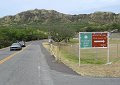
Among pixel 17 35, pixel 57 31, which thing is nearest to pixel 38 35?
pixel 17 35

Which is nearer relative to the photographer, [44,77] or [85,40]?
[44,77]

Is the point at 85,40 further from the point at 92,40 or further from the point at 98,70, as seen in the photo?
the point at 98,70

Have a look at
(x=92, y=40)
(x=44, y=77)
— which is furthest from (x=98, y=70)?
(x=44, y=77)

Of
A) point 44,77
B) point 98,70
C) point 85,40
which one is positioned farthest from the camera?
point 85,40

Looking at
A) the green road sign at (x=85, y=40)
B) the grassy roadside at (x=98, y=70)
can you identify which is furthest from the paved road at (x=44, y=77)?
the green road sign at (x=85, y=40)

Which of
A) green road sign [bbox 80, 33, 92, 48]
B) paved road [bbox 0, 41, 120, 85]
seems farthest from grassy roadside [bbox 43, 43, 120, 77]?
green road sign [bbox 80, 33, 92, 48]

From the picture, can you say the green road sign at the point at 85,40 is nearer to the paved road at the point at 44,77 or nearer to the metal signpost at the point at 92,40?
the metal signpost at the point at 92,40

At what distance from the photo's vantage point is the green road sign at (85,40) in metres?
28.0

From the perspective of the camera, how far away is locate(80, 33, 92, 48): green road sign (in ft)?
91.9

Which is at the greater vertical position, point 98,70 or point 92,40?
point 92,40

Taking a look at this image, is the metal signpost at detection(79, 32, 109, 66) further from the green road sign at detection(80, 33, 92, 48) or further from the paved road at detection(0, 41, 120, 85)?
the paved road at detection(0, 41, 120, 85)

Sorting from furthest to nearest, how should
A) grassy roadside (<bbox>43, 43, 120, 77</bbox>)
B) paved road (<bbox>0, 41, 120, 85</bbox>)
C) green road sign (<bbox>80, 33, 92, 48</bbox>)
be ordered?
green road sign (<bbox>80, 33, 92, 48</bbox>)
grassy roadside (<bbox>43, 43, 120, 77</bbox>)
paved road (<bbox>0, 41, 120, 85</bbox>)

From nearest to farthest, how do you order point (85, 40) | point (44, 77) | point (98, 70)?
point (44, 77) → point (98, 70) → point (85, 40)

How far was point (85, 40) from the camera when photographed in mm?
28188
